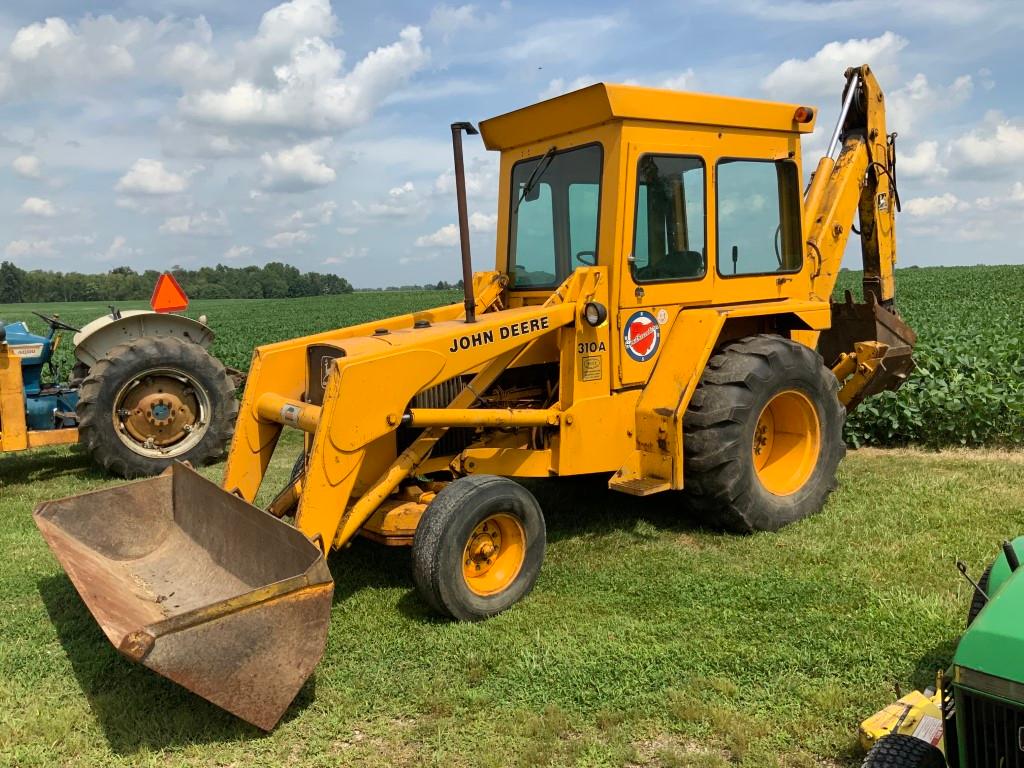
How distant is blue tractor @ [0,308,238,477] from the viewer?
303 inches

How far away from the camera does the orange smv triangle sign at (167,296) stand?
8.84m

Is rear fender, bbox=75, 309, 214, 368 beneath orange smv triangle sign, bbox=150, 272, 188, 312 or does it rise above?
beneath

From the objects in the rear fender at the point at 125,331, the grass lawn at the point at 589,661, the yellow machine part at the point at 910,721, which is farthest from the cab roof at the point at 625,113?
the rear fender at the point at 125,331

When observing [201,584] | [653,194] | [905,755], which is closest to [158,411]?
[201,584]

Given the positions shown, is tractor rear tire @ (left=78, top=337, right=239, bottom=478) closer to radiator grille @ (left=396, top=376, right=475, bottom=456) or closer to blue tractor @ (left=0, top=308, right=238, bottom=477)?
blue tractor @ (left=0, top=308, right=238, bottom=477)

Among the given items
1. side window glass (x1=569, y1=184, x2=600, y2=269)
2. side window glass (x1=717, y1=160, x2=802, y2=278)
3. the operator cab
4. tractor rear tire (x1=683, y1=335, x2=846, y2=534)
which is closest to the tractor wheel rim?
the operator cab

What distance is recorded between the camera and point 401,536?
4.55 meters

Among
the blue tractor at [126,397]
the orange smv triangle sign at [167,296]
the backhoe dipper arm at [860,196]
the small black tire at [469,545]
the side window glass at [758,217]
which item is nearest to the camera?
the small black tire at [469,545]

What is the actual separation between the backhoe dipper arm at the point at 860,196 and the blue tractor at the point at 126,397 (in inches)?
229

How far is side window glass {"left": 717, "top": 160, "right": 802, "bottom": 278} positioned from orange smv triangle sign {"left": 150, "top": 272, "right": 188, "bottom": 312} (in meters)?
5.93

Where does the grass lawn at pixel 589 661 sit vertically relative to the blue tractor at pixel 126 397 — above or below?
below

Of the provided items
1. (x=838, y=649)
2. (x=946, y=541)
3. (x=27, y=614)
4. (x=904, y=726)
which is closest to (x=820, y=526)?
(x=946, y=541)

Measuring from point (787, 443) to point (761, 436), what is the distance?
20 cm

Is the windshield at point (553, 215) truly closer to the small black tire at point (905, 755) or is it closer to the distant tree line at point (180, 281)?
the small black tire at point (905, 755)
